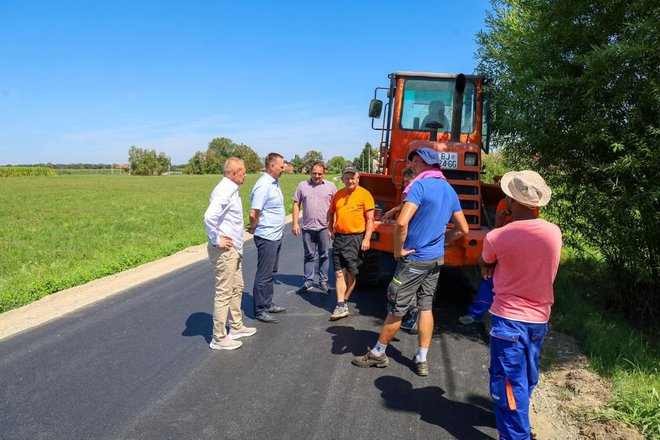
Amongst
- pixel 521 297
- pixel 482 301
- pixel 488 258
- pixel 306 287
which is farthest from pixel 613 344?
pixel 306 287

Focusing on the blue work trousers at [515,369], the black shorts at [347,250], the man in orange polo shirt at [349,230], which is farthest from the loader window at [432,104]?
the blue work trousers at [515,369]

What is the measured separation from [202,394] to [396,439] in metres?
1.58

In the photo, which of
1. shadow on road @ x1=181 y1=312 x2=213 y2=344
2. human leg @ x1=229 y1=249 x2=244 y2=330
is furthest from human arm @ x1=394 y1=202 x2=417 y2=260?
shadow on road @ x1=181 y1=312 x2=213 y2=344

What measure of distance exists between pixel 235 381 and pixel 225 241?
1276mm

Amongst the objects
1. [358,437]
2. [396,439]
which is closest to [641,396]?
[396,439]

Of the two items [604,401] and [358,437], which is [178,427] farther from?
[604,401]

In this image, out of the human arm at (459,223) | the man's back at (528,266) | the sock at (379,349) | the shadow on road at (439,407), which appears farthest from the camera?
the sock at (379,349)

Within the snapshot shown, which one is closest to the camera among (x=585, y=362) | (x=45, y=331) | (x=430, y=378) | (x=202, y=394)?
(x=202, y=394)

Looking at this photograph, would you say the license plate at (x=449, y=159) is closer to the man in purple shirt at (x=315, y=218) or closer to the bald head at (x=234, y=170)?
the man in purple shirt at (x=315, y=218)

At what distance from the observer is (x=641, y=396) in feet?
11.0

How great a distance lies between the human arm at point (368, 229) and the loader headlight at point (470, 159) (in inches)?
53.3

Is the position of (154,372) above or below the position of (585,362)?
below

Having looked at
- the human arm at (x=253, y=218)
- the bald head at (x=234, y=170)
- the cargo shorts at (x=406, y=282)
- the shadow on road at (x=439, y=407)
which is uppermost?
the bald head at (x=234, y=170)

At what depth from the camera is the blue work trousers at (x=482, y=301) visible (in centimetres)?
510
